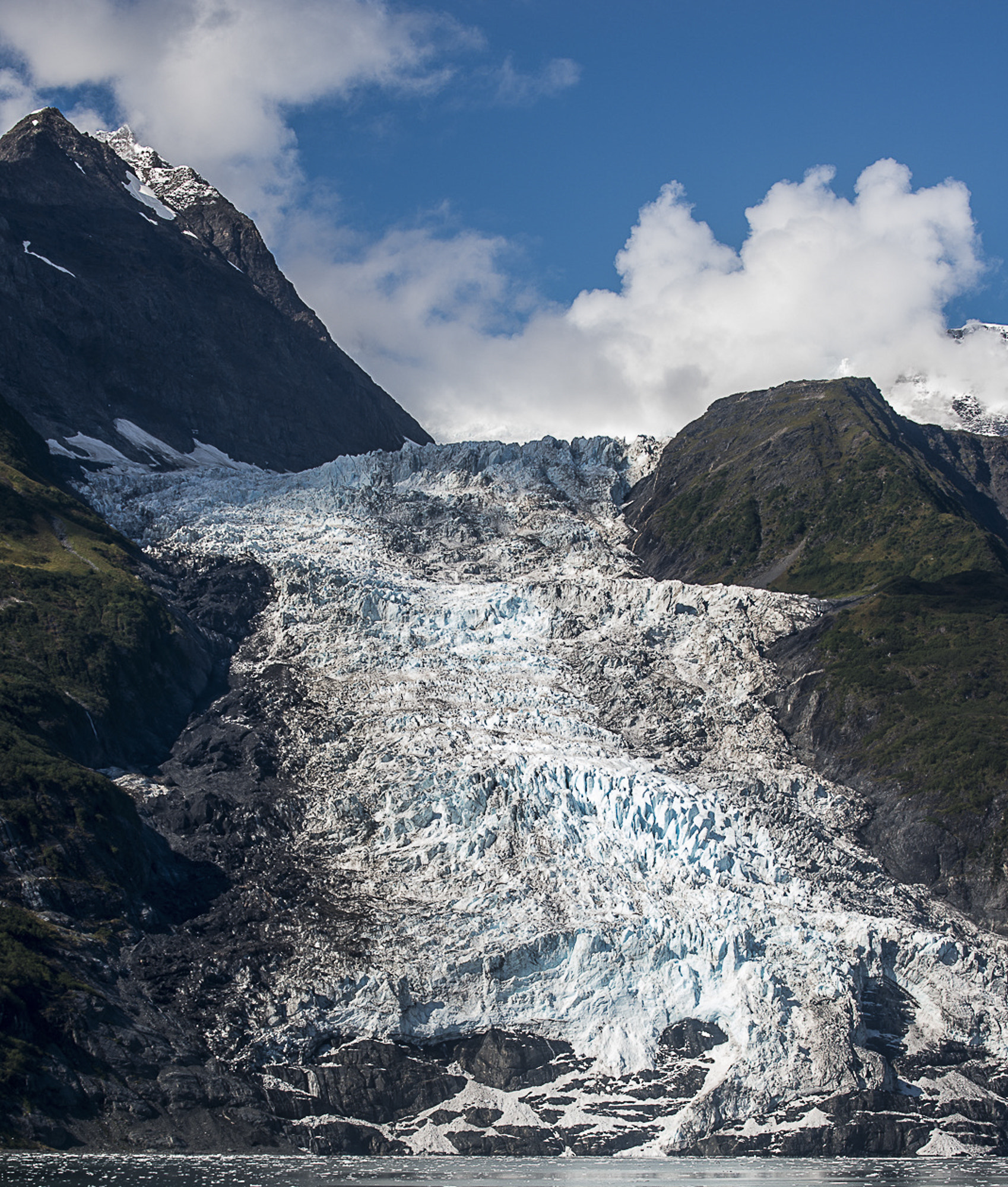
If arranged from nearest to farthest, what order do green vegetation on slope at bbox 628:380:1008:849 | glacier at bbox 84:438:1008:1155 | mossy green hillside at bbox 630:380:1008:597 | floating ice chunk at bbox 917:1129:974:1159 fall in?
floating ice chunk at bbox 917:1129:974:1159 < glacier at bbox 84:438:1008:1155 < green vegetation on slope at bbox 628:380:1008:849 < mossy green hillside at bbox 630:380:1008:597

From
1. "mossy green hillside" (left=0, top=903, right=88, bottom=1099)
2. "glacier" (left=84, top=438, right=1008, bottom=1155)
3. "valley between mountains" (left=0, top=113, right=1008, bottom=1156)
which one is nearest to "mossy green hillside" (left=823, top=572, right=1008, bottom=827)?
"valley between mountains" (left=0, top=113, right=1008, bottom=1156)

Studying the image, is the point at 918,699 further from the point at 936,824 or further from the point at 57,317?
the point at 57,317

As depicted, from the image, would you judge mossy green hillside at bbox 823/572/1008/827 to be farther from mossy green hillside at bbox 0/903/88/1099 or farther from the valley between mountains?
mossy green hillside at bbox 0/903/88/1099

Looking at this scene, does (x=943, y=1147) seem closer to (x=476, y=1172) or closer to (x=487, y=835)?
(x=476, y=1172)

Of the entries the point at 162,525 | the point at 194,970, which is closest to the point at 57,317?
the point at 162,525

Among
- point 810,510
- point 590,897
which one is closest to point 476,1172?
point 590,897
